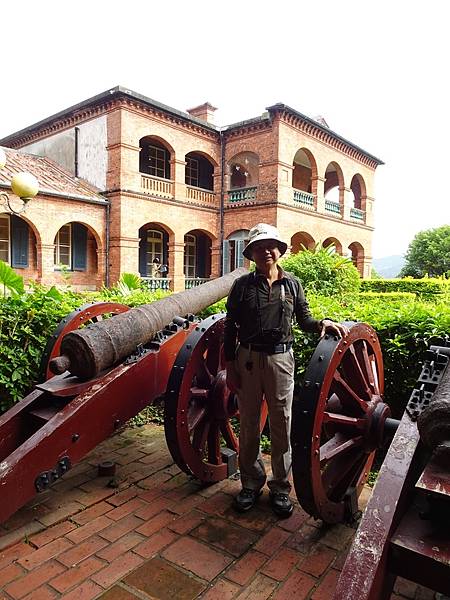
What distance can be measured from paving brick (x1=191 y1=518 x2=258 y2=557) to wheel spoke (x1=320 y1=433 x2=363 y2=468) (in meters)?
0.64

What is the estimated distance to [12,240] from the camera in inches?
599

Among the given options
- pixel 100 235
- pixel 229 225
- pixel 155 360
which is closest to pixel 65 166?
pixel 100 235

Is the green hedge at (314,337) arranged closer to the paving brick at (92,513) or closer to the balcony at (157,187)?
the paving brick at (92,513)

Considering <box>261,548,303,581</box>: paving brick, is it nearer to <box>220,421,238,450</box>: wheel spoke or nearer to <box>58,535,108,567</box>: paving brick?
<box>58,535,108,567</box>: paving brick

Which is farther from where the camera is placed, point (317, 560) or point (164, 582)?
point (317, 560)

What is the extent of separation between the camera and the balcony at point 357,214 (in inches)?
958

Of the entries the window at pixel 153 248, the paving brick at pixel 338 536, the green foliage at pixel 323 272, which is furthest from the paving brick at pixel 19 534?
the window at pixel 153 248

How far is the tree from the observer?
29.9 meters

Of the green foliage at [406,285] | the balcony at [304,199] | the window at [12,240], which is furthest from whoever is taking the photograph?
the balcony at [304,199]

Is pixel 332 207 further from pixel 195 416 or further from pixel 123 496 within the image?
pixel 123 496

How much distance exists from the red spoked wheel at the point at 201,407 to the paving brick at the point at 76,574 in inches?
31.7

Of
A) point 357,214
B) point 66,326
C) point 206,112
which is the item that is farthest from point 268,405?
point 357,214

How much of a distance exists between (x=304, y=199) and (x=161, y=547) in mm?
18847

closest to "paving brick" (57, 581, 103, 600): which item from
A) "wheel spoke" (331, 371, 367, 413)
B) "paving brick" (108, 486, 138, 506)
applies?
"paving brick" (108, 486, 138, 506)
